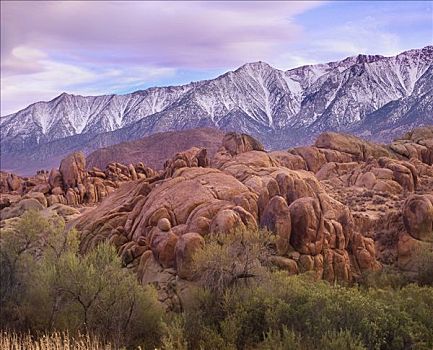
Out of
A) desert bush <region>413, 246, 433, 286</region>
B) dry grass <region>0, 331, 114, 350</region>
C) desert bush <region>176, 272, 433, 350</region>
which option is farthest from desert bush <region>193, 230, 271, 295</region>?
desert bush <region>413, 246, 433, 286</region>

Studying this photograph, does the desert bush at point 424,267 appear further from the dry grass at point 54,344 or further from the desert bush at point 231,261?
the dry grass at point 54,344

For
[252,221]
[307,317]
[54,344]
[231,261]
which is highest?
[252,221]

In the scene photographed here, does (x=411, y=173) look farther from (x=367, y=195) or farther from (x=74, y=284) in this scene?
(x=74, y=284)

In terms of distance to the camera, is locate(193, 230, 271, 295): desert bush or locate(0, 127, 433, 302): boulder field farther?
locate(0, 127, 433, 302): boulder field

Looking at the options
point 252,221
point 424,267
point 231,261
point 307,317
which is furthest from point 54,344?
point 424,267

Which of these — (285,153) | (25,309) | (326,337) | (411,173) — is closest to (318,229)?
(326,337)

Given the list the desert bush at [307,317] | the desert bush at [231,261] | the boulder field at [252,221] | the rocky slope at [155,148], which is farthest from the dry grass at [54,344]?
the rocky slope at [155,148]

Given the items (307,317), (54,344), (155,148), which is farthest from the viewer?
(155,148)

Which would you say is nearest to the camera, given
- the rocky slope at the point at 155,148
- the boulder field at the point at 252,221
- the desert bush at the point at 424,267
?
the desert bush at the point at 424,267

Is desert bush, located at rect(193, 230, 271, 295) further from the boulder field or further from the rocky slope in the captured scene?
the rocky slope

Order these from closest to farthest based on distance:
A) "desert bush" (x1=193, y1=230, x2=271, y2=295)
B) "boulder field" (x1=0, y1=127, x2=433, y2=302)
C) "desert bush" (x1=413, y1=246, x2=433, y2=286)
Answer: "desert bush" (x1=193, y1=230, x2=271, y2=295), "desert bush" (x1=413, y1=246, x2=433, y2=286), "boulder field" (x1=0, y1=127, x2=433, y2=302)

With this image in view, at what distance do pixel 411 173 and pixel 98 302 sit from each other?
39.2 metres

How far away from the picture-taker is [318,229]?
27.5 metres

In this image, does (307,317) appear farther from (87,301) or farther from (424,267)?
(424,267)
